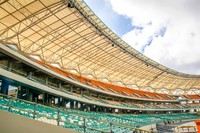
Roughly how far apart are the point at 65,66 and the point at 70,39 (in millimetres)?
6894

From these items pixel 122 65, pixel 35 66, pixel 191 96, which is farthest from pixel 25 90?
pixel 191 96

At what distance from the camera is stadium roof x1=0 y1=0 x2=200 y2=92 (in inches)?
756

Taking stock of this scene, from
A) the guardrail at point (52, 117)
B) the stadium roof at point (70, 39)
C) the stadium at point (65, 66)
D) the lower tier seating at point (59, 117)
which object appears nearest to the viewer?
the guardrail at point (52, 117)

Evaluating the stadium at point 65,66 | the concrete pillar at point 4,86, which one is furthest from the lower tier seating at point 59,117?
the concrete pillar at point 4,86

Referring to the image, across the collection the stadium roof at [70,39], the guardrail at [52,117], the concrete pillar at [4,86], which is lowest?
the guardrail at [52,117]

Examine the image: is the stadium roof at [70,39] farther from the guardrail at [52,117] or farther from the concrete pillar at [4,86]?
the guardrail at [52,117]

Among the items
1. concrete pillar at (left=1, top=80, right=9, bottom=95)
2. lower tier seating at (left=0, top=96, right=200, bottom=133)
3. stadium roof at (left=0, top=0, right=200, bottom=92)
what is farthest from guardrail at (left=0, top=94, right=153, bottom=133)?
stadium roof at (left=0, top=0, right=200, bottom=92)

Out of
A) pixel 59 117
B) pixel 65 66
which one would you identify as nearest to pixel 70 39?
pixel 65 66

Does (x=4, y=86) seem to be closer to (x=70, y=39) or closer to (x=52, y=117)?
(x=52, y=117)

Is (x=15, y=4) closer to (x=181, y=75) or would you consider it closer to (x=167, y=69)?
(x=167, y=69)

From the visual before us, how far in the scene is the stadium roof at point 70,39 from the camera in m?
19.2

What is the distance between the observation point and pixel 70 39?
25.2 metres

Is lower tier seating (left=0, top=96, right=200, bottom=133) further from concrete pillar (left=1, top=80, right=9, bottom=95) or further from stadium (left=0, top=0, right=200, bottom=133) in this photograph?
concrete pillar (left=1, top=80, right=9, bottom=95)

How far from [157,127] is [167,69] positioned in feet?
62.0
